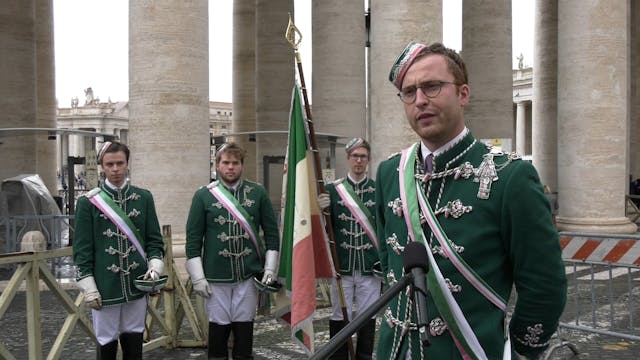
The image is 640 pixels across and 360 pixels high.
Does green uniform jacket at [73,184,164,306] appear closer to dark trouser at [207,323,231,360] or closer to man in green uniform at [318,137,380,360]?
dark trouser at [207,323,231,360]

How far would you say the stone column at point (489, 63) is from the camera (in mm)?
19750

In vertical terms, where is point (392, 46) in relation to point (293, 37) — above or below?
above

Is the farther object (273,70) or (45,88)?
(45,88)

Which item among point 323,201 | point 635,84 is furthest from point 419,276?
point 635,84

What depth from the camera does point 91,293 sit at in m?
5.19

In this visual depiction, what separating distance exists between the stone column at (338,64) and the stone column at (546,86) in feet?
26.2

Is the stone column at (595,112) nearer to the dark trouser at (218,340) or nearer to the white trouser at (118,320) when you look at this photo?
the dark trouser at (218,340)

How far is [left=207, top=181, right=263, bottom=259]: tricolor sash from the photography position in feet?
20.2

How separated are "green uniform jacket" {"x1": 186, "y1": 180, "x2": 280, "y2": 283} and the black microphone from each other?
154 inches

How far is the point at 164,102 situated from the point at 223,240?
17.1ft

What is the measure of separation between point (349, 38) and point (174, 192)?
7.92 meters

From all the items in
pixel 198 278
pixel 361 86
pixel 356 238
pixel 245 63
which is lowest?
pixel 198 278

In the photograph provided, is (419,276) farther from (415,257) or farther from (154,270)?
(154,270)

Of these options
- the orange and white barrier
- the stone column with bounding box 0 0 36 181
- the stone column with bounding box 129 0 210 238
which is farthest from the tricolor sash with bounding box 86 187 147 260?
the stone column with bounding box 0 0 36 181
